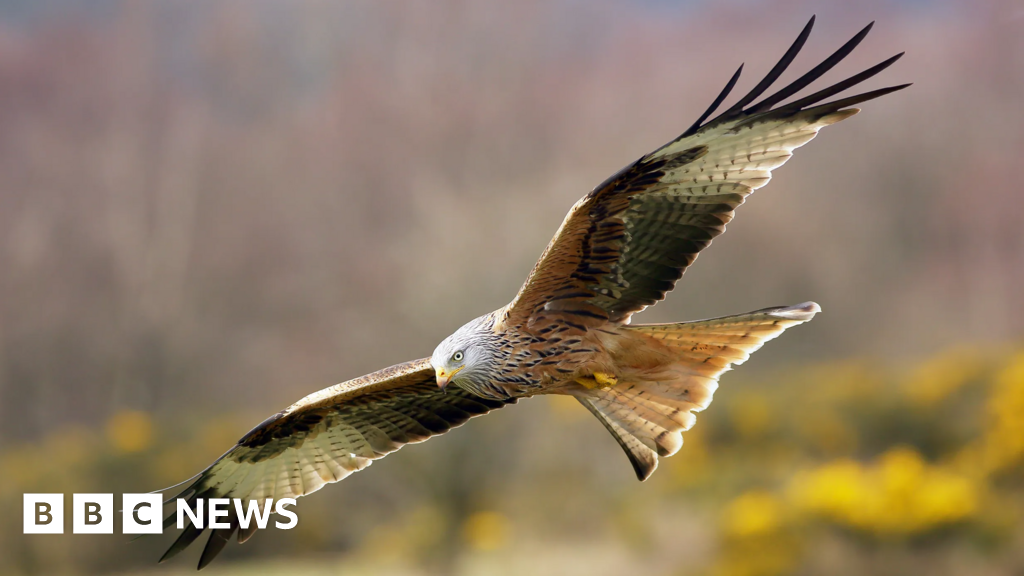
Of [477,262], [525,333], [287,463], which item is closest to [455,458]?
[477,262]

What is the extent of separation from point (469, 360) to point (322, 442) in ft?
3.77

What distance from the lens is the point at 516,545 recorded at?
452 inches

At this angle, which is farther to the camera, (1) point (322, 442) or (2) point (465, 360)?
(1) point (322, 442)

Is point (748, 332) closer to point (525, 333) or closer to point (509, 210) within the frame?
point (525, 333)

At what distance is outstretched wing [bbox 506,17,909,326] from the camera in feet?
10.7

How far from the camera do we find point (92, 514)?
10586 millimetres

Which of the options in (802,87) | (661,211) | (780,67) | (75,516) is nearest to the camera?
(780,67)

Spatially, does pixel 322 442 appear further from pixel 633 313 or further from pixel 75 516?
pixel 75 516

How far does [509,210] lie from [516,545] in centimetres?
457

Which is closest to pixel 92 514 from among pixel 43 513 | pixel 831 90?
pixel 43 513

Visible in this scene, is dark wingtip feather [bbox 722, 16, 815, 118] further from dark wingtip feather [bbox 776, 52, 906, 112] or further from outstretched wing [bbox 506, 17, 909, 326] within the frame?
dark wingtip feather [bbox 776, 52, 906, 112]

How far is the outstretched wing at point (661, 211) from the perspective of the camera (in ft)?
10.7

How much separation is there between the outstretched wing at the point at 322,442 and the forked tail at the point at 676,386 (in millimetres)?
553

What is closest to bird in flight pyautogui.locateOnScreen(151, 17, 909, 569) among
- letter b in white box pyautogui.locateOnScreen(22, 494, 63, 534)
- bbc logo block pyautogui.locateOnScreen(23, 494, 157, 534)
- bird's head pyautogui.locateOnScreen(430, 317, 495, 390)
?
bird's head pyautogui.locateOnScreen(430, 317, 495, 390)
